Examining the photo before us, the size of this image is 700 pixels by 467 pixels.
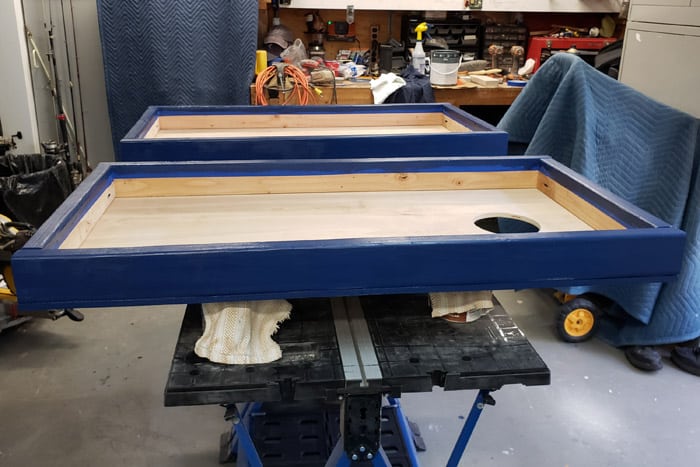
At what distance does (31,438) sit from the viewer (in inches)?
81.6

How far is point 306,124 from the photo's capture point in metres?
2.40

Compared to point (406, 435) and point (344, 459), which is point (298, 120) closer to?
point (406, 435)

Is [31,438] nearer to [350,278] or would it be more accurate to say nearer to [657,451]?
[350,278]

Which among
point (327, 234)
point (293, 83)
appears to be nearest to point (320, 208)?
point (327, 234)

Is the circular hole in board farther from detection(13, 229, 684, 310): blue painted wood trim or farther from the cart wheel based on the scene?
the cart wheel

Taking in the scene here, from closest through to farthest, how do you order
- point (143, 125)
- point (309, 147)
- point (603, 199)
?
point (603, 199), point (309, 147), point (143, 125)

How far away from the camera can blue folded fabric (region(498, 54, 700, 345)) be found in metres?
2.35

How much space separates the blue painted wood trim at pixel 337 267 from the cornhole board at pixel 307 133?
79cm

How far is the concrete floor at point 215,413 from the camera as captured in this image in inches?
79.7

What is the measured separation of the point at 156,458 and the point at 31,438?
431 millimetres

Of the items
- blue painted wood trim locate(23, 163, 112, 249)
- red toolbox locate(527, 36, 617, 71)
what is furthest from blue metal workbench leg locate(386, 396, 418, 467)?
red toolbox locate(527, 36, 617, 71)

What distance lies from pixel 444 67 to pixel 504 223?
94.6 inches

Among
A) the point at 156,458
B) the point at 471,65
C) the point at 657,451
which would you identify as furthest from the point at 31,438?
the point at 471,65

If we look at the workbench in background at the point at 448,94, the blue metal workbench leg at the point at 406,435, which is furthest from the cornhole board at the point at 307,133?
the workbench in background at the point at 448,94
